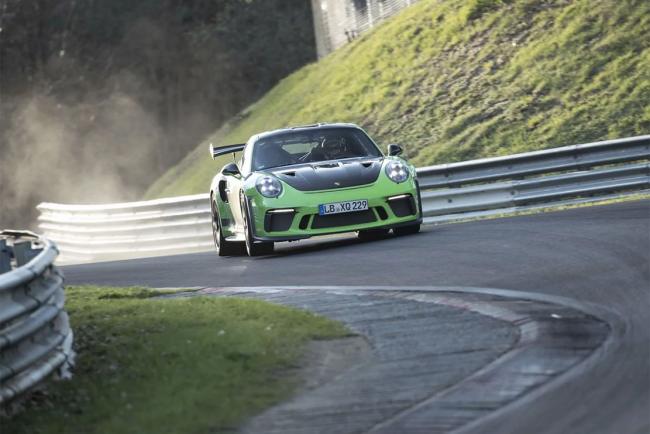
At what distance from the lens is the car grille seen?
44.4 feet

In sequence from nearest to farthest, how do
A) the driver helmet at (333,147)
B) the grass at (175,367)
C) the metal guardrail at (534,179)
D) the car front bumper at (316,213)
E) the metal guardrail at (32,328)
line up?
the grass at (175,367) < the metal guardrail at (32,328) < the car front bumper at (316,213) < the driver helmet at (333,147) < the metal guardrail at (534,179)

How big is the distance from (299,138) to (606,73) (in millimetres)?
8747

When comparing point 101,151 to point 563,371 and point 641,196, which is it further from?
point 563,371

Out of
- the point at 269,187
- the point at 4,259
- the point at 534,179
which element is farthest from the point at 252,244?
the point at 4,259

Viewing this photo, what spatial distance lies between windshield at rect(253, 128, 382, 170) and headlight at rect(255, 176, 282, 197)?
64cm

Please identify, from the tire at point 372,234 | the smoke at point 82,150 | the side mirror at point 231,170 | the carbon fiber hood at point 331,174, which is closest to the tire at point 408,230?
the tire at point 372,234

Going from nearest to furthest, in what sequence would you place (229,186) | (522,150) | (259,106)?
(229,186)
(522,150)
(259,106)

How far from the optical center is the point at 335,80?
105 feet

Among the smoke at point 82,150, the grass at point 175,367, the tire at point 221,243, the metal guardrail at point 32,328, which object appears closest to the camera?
the grass at point 175,367

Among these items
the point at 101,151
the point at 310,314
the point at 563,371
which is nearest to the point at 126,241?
the point at 310,314

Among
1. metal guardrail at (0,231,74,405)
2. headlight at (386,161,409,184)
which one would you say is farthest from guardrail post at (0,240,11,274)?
headlight at (386,161,409,184)

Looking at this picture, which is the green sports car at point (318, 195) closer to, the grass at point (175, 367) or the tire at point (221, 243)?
the tire at point (221, 243)

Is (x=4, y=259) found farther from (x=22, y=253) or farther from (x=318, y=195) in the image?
(x=318, y=195)

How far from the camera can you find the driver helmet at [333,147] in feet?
48.2
